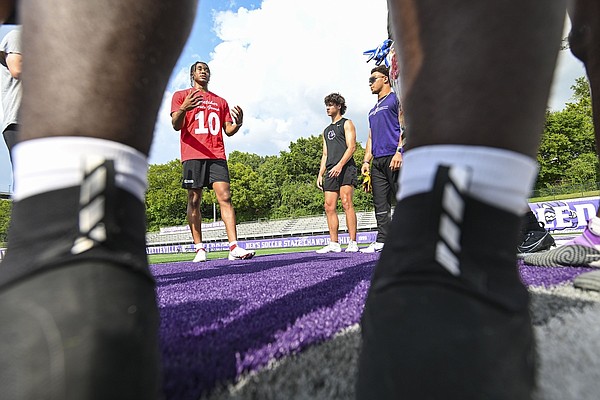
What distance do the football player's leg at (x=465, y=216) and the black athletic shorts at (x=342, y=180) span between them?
529 centimetres

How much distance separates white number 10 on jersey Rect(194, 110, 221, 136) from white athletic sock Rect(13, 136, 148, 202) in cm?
437

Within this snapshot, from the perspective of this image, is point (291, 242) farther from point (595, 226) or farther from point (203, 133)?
point (595, 226)

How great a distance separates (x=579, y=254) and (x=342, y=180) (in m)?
4.26

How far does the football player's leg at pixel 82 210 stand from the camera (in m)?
0.34

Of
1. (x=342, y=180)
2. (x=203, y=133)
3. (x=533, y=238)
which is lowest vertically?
(x=533, y=238)

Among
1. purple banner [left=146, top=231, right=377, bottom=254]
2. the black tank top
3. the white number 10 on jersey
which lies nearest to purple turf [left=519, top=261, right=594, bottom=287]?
the white number 10 on jersey

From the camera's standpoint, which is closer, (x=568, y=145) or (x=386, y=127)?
(x=386, y=127)

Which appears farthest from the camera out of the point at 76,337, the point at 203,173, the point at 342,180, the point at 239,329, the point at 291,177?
the point at 291,177

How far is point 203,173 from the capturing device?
15.0 ft

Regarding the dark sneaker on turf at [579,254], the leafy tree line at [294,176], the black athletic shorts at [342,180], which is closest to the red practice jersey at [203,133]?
the black athletic shorts at [342,180]

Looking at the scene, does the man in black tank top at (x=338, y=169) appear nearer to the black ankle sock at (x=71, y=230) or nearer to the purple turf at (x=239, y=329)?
the purple turf at (x=239, y=329)

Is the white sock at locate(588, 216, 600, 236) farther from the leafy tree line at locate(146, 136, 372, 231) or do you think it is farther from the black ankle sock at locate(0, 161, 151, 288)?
the leafy tree line at locate(146, 136, 372, 231)

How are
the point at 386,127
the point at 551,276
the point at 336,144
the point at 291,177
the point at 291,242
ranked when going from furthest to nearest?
1. the point at 291,177
2. the point at 291,242
3. the point at 336,144
4. the point at 386,127
5. the point at 551,276

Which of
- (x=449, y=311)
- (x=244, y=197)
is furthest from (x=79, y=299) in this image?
(x=244, y=197)
